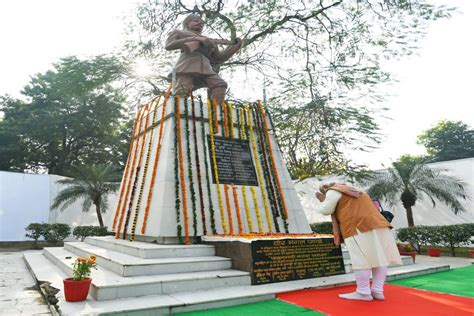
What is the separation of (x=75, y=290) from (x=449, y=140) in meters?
40.0

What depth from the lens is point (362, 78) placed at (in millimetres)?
11344

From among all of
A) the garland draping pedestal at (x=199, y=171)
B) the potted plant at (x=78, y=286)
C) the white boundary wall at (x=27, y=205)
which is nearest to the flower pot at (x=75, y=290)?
the potted plant at (x=78, y=286)

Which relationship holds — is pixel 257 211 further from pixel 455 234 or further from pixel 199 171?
pixel 455 234

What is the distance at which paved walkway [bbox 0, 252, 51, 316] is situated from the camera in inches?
147

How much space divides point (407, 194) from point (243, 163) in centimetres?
894

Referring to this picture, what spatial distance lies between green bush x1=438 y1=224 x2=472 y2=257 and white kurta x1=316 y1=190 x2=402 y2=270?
28.4 feet

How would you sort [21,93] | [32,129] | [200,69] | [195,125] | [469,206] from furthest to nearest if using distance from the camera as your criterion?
[21,93], [32,129], [469,206], [200,69], [195,125]

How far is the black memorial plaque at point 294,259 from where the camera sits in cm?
480

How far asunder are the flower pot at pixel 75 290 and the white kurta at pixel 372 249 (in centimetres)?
324

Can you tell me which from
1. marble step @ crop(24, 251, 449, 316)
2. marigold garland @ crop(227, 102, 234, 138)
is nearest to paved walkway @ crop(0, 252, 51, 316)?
marble step @ crop(24, 251, 449, 316)

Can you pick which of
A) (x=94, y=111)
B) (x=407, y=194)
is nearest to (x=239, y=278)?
(x=407, y=194)

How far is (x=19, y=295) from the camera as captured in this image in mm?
4488

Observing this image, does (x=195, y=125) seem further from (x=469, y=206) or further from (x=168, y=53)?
(x=469, y=206)

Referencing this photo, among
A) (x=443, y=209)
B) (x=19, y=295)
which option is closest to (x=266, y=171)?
(x=19, y=295)
